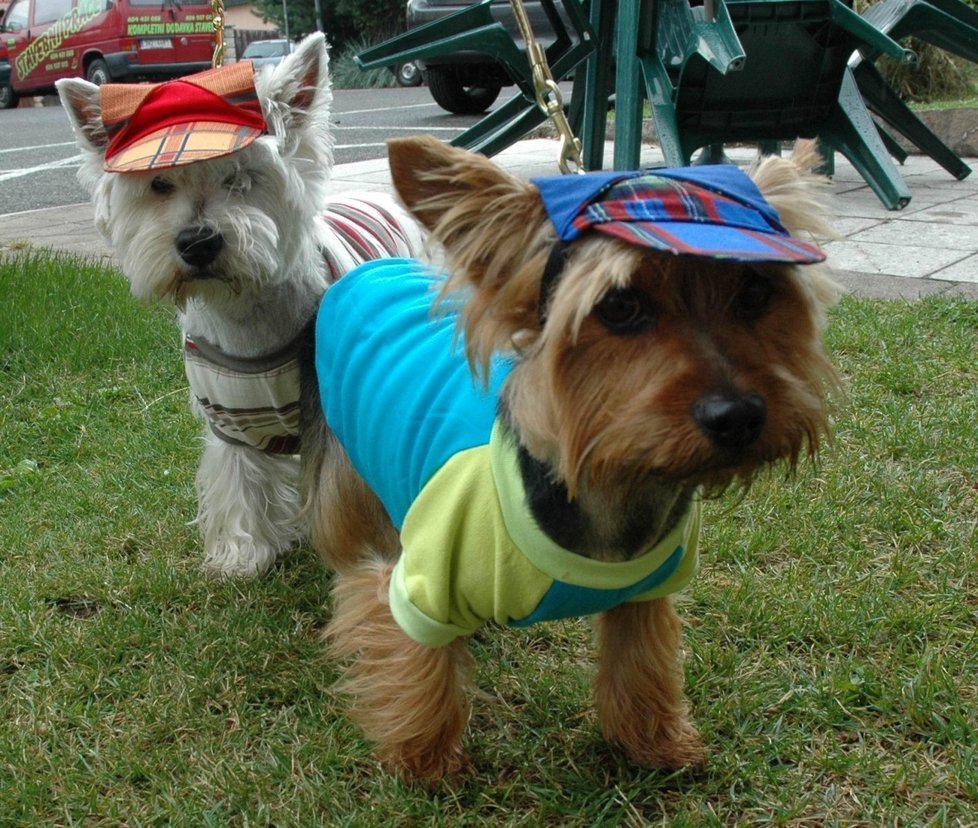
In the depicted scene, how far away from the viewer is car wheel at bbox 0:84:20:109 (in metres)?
26.7

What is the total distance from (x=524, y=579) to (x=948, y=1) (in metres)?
6.93

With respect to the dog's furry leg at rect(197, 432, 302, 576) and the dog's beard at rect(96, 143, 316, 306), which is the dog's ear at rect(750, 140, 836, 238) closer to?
the dog's beard at rect(96, 143, 316, 306)

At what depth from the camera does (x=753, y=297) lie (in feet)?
6.73

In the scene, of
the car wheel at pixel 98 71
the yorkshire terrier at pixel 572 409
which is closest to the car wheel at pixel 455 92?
the car wheel at pixel 98 71

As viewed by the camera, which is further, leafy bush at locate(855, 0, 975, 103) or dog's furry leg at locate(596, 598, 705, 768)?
leafy bush at locate(855, 0, 975, 103)

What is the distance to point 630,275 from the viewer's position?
1.92m

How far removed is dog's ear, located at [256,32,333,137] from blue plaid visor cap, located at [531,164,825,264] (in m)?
1.69

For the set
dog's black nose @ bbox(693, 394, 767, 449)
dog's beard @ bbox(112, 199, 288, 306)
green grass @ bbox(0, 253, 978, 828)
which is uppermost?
dog's black nose @ bbox(693, 394, 767, 449)

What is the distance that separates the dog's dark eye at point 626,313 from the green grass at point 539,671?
1.11 meters

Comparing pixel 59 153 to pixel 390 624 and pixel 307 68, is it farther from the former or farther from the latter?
pixel 390 624

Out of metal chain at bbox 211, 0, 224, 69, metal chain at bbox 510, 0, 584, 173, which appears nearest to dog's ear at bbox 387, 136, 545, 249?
metal chain at bbox 510, 0, 584, 173

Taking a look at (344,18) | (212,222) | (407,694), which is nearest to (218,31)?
(212,222)

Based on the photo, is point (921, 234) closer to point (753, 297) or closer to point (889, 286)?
point (889, 286)

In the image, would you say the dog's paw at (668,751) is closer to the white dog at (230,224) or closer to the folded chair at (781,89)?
the white dog at (230,224)
